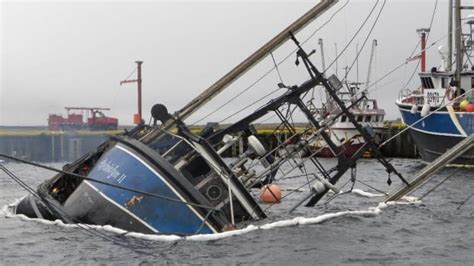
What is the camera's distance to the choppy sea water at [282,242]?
1363cm

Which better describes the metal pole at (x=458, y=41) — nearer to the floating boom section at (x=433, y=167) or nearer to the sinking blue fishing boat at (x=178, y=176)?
the floating boom section at (x=433, y=167)

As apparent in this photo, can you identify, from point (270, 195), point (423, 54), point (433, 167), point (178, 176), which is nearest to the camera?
point (178, 176)

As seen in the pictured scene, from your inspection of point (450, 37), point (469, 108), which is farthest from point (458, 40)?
point (469, 108)

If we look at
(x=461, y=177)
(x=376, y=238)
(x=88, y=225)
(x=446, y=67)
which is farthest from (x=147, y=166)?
(x=446, y=67)

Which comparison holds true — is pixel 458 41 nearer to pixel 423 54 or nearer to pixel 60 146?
pixel 423 54

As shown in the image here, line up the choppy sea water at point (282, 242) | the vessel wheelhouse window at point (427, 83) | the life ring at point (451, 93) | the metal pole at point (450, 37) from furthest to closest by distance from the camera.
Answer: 1. the vessel wheelhouse window at point (427, 83)
2. the metal pole at point (450, 37)
3. the life ring at point (451, 93)
4. the choppy sea water at point (282, 242)

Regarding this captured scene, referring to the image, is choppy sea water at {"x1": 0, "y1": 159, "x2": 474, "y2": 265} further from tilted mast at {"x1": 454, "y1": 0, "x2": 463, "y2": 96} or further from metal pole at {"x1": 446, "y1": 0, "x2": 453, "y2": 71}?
metal pole at {"x1": 446, "y1": 0, "x2": 453, "y2": 71}

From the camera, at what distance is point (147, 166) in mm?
14586

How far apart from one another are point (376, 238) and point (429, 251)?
4.83ft

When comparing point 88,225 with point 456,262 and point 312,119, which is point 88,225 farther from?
point 456,262

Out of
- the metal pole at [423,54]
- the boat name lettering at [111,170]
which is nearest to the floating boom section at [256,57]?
the boat name lettering at [111,170]

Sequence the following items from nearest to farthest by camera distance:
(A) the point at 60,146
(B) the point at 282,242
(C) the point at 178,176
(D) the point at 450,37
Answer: (C) the point at 178,176
(B) the point at 282,242
(D) the point at 450,37
(A) the point at 60,146

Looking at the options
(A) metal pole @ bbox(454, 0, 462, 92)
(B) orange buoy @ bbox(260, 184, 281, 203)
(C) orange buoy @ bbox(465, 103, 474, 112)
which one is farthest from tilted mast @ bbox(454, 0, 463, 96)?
(B) orange buoy @ bbox(260, 184, 281, 203)

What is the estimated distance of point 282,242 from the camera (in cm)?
1503
